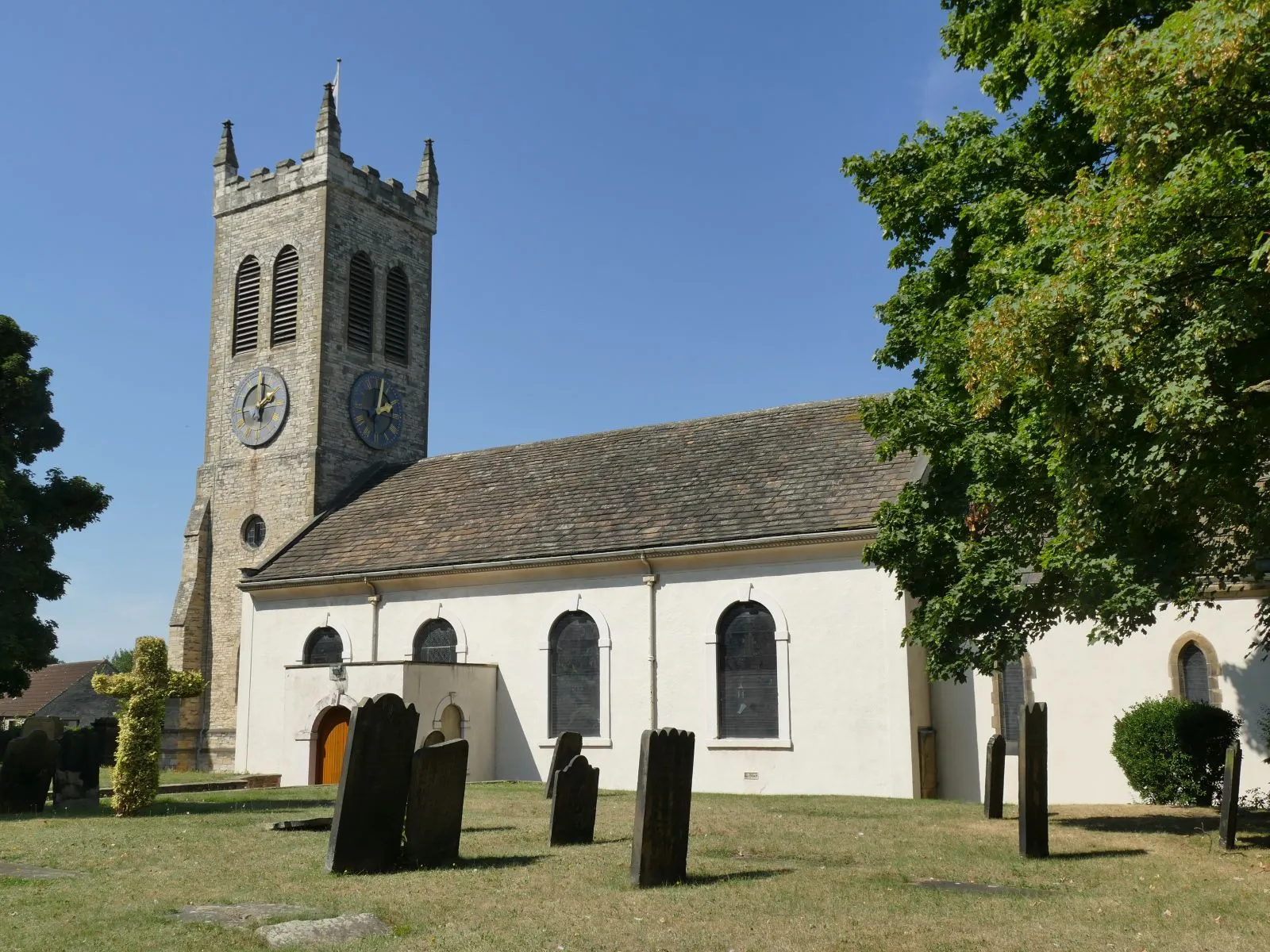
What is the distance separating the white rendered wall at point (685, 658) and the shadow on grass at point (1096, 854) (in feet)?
28.8

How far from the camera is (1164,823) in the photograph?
16.0 meters

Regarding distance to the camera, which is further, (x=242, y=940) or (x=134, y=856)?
(x=134, y=856)

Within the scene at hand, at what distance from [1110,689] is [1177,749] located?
2.04 meters

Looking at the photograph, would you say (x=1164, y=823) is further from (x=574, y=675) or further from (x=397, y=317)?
(x=397, y=317)

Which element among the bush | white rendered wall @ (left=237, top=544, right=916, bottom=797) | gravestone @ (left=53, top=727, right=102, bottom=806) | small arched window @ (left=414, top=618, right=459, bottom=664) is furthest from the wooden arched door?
the bush

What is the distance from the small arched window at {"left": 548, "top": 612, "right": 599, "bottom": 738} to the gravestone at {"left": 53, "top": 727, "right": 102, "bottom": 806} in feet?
33.1

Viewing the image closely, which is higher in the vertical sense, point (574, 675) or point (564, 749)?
point (574, 675)

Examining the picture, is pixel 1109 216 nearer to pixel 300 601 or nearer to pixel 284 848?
pixel 284 848

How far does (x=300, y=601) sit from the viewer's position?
31.3 meters

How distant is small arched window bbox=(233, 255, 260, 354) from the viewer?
131 feet

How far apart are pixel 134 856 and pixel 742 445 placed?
61.4 ft

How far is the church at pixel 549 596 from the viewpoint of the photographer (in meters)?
22.2

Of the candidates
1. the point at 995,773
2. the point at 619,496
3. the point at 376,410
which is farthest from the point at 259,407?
the point at 995,773

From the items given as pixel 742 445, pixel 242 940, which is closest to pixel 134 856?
pixel 242 940
